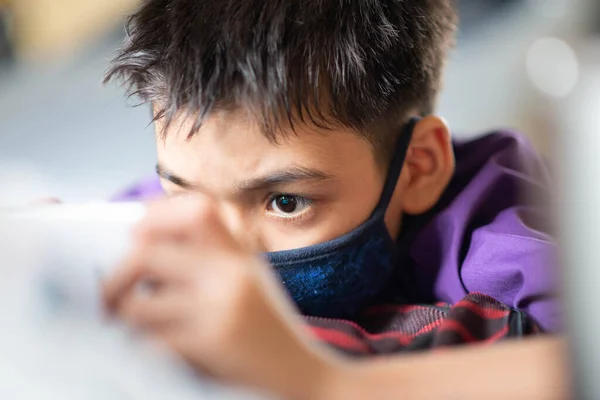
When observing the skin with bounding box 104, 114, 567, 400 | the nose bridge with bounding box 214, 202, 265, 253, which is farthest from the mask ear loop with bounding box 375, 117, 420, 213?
the skin with bounding box 104, 114, 567, 400

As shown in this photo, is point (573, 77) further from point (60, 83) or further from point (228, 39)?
point (60, 83)

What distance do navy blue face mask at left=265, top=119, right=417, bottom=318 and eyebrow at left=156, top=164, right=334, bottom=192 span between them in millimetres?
52

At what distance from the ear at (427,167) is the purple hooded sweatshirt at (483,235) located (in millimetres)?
16

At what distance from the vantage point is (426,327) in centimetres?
46

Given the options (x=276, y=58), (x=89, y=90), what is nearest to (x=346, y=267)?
(x=276, y=58)

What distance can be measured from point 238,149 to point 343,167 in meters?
0.09

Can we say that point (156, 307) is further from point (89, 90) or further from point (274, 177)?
point (89, 90)

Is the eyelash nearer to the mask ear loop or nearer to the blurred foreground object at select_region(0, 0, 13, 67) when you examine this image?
the mask ear loop

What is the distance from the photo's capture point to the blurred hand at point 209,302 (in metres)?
0.25

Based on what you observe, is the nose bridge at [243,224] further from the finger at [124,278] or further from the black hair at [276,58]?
the finger at [124,278]

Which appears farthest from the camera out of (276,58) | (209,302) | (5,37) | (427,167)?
(5,37)

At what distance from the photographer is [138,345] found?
0.26 metres

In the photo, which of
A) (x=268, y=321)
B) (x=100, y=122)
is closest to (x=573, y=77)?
(x=268, y=321)

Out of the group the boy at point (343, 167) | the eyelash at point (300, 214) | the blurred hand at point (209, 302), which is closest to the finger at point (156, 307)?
the blurred hand at point (209, 302)
